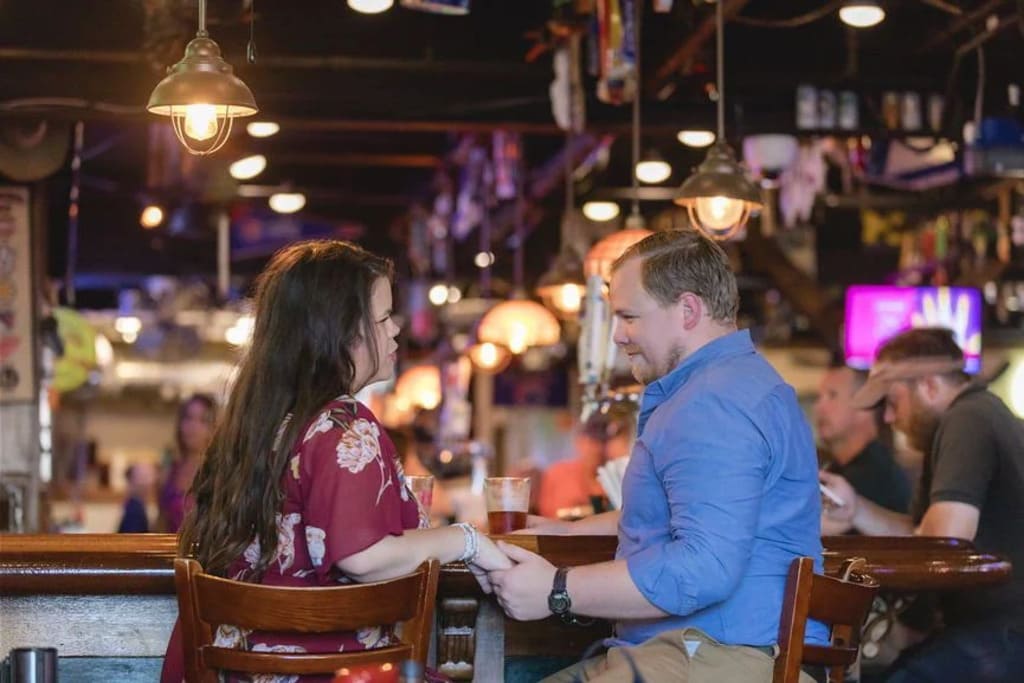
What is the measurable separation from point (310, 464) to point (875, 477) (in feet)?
12.7

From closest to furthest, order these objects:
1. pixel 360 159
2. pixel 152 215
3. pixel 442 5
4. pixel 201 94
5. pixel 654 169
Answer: pixel 201 94 < pixel 442 5 < pixel 654 169 < pixel 152 215 < pixel 360 159

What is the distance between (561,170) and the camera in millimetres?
10930

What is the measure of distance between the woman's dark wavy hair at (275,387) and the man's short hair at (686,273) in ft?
1.96

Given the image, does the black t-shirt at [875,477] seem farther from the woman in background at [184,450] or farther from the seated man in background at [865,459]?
the woman in background at [184,450]

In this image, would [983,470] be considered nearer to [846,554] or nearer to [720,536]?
[846,554]

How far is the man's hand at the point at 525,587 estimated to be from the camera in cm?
322

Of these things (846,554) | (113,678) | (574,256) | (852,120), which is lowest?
(113,678)

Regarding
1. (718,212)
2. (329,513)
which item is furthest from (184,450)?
(329,513)

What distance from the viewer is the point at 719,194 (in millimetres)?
5898

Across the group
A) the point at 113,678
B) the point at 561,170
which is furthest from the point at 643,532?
the point at 561,170

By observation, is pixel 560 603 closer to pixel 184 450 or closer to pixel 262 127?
pixel 262 127

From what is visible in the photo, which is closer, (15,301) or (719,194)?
(719,194)

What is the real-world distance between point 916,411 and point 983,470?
1.97 feet

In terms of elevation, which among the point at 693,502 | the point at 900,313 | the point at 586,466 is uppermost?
the point at 900,313
